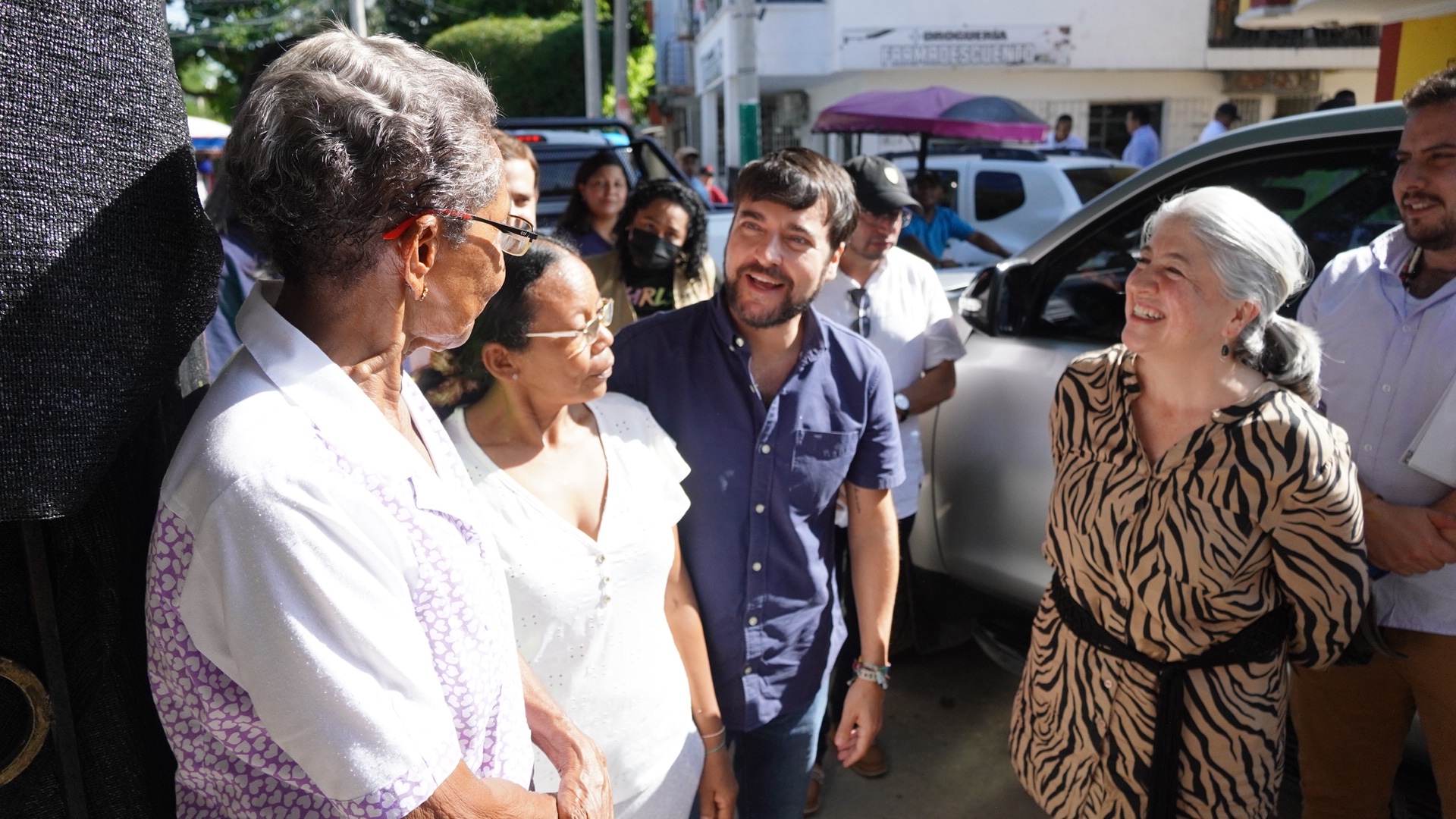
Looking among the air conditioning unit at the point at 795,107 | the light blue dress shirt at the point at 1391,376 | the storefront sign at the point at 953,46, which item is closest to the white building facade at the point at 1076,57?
the storefront sign at the point at 953,46

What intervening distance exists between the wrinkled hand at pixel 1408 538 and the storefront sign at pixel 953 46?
19.8 meters

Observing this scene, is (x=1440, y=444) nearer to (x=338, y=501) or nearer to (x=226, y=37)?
(x=338, y=501)

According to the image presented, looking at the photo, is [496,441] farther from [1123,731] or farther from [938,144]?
[938,144]

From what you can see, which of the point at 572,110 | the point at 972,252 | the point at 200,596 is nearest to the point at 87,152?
the point at 200,596

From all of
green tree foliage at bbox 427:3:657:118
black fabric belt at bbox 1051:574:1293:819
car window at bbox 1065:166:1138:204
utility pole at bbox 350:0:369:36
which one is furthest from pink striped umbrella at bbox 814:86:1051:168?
green tree foliage at bbox 427:3:657:118

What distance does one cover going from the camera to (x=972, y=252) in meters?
8.12

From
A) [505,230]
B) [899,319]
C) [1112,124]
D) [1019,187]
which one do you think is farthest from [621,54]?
[505,230]

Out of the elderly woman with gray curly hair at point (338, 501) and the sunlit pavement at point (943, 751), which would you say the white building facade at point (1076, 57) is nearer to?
the sunlit pavement at point (943, 751)

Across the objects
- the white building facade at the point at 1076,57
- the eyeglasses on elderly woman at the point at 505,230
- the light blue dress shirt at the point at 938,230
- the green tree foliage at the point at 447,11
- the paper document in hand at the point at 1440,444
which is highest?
the green tree foliage at the point at 447,11

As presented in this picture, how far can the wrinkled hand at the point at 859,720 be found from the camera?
234 cm

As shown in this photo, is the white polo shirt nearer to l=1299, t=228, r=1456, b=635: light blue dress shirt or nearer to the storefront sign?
l=1299, t=228, r=1456, b=635: light blue dress shirt

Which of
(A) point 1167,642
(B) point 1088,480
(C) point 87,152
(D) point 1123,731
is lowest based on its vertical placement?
(D) point 1123,731

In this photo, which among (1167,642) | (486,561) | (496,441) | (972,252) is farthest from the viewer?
(972,252)

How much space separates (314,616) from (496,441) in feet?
3.10
